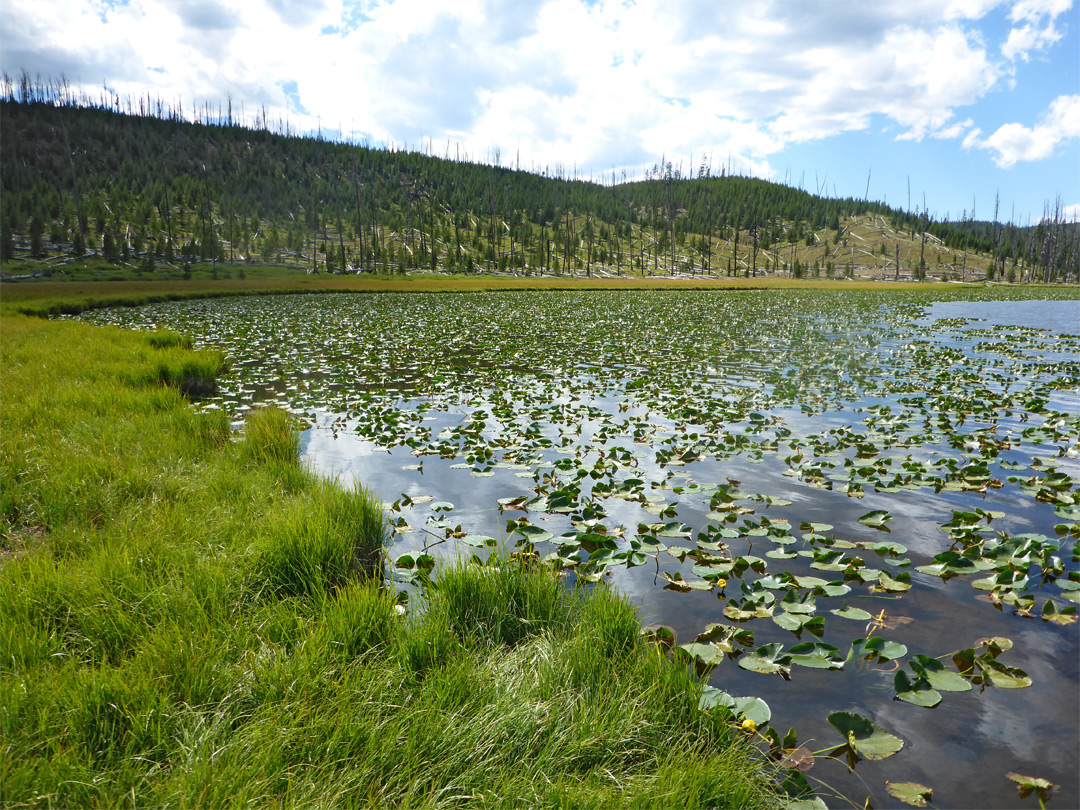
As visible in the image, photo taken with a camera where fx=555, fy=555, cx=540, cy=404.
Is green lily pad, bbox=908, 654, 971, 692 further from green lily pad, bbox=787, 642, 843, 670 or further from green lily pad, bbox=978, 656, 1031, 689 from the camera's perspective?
green lily pad, bbox=787, 642, 843, 670

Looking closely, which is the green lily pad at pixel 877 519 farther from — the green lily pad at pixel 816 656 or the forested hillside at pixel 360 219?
the forested hillside at pixel 360 219

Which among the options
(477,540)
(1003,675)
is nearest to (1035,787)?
(1003,675)

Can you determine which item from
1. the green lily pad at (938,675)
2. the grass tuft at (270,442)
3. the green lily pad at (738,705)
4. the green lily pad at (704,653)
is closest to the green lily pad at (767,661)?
the green lily pad at (704,653)

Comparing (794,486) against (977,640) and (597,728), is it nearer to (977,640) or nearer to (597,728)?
(977,640)

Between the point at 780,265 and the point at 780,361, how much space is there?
161848 millimetres

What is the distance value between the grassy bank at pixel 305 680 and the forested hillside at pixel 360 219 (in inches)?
3959

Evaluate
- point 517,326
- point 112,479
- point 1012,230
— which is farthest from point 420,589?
point 1012,230

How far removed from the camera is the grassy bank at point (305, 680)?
8.13ft

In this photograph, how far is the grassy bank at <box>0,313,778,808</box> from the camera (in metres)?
2.48

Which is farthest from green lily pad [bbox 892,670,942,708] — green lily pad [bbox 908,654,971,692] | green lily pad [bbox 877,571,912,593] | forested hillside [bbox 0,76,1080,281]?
forested hillside [bbox 0,76,1080,281]

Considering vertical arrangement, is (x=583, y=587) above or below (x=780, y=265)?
below

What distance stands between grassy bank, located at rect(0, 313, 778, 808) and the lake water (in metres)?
0.96

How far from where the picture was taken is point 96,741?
8.45 feet

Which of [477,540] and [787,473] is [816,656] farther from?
[787,473]
